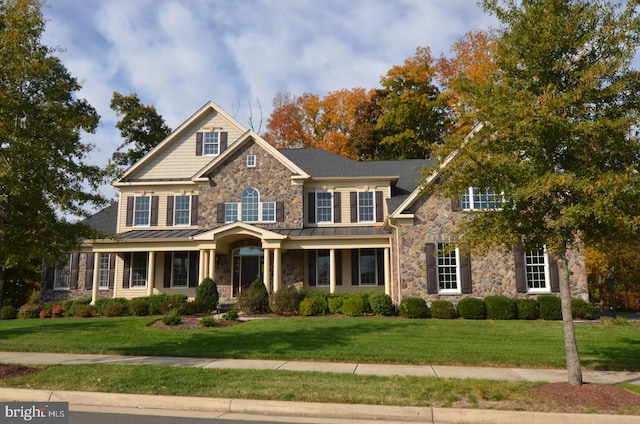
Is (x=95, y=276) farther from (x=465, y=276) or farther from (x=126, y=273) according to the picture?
(x=465, y=276)

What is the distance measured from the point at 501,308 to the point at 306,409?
1268 centimetres

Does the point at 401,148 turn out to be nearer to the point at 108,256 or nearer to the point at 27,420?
the point at 108,256

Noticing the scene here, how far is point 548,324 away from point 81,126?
15.1 m

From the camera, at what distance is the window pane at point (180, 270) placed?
24.5 meters

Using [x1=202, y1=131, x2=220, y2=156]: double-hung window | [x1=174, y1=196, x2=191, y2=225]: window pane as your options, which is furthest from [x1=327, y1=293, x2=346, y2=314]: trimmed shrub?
[x1=202, y1=131, x2=220, y2=156]: double-hung window

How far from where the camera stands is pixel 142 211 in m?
25.6

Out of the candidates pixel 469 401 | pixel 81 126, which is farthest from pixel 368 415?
pixel 81 126

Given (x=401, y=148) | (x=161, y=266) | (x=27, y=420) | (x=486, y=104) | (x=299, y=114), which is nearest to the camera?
(x=27, y=420)

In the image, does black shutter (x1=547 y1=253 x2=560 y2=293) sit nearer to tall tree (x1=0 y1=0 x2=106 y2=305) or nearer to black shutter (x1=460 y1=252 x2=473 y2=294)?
black shutter (x1=460 y1=252 x2=473 y2=294)

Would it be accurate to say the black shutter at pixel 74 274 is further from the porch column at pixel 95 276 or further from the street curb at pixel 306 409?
the street curb at pixel 306 409

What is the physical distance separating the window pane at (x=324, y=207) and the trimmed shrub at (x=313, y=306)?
→ 5.77m

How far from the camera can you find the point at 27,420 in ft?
22.1

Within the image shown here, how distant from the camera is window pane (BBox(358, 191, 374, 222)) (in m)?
24.1

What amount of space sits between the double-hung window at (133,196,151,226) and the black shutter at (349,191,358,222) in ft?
35.0
